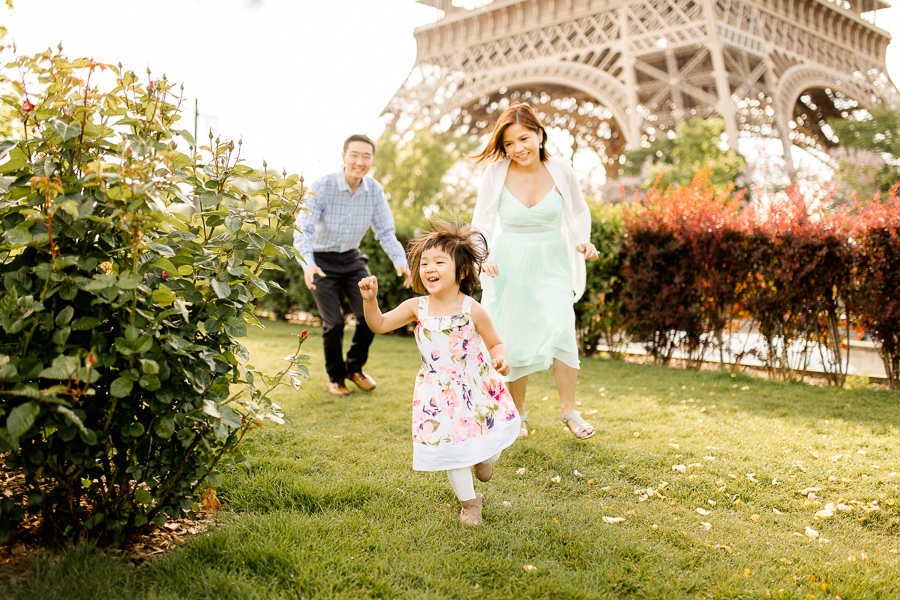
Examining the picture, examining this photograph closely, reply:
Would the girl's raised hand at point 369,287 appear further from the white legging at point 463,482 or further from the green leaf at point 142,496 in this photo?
the green leaf at point 142,496

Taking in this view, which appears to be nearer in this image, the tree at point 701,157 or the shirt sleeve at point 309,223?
the shirt sleeve at point 309,223

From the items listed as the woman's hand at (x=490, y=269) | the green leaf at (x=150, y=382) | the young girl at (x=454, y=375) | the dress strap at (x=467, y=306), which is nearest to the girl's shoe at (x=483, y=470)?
the young girl at (x=454, y=375)

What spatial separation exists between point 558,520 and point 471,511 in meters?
0.39

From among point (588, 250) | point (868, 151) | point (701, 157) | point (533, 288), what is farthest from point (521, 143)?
point (868, 151)

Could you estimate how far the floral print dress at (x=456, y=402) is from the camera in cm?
265

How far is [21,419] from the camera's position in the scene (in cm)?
169

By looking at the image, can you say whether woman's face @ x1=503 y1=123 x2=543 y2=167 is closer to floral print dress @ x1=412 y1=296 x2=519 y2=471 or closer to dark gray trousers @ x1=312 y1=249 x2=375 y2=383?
floral print dress @ x1=412 y1=296 x2=519 y2=471

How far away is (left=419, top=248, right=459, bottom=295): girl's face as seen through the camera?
9.09 feet

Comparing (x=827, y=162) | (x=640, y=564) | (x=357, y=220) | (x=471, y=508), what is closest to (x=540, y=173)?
(x=357, y=220)

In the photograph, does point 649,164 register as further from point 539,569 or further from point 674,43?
point 539,569

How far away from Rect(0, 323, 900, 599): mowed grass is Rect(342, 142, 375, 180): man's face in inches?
80.0

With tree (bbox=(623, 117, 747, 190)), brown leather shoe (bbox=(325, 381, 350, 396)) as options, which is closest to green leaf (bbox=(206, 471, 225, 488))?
brown leather shoe (bbox=(325, 381, 350, 396))

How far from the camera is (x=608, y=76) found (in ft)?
72.8

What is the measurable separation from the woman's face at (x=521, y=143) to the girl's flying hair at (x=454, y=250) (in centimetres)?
112
